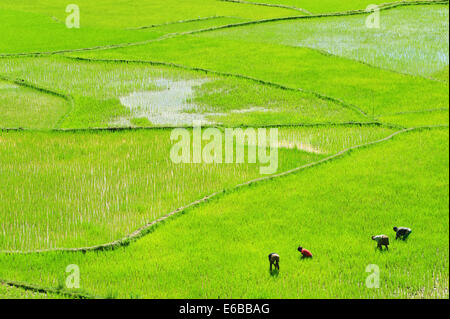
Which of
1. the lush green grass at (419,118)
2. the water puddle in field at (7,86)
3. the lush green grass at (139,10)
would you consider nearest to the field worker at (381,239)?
the lush green grass at (419,118)

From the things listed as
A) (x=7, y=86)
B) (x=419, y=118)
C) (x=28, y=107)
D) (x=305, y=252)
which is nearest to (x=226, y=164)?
(x=305, y=252)

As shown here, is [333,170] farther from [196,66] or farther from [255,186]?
[196,66]

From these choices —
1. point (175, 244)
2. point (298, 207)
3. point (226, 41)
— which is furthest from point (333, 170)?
point (226, 41)

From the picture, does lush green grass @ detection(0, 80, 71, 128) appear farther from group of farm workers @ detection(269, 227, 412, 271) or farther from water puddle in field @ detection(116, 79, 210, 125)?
group of farm workers @ detection(269, 227, 412, 271)

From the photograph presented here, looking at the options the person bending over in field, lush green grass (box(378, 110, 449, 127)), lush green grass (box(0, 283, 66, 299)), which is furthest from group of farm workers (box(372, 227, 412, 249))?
lush green grass (box(378, 110, 449, 127))

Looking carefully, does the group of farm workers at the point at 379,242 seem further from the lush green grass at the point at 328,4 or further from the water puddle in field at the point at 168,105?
the lush green grass at the point at 328,4

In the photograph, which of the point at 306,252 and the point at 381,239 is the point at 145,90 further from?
the point at 381,239
